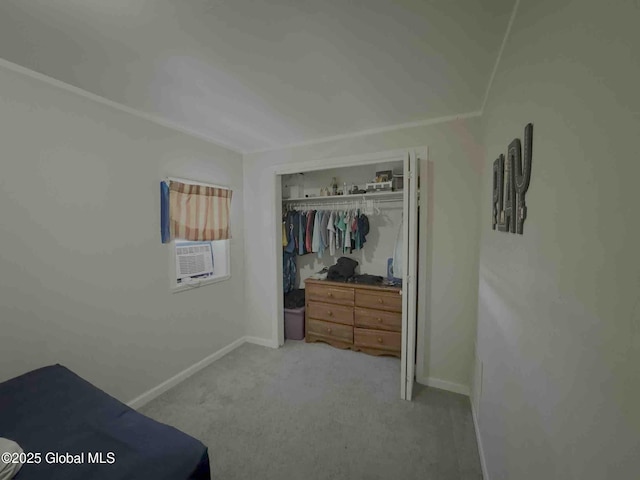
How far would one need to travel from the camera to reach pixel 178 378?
7.50 feet

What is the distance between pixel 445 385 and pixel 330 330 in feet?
4.11

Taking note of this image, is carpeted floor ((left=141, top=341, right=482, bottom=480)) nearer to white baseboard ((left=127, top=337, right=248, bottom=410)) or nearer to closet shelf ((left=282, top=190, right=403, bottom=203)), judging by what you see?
white baseboard ((left=127, top=337, right=248, bottom=410))

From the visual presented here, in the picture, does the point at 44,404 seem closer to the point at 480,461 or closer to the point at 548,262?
A: the point at 548,262

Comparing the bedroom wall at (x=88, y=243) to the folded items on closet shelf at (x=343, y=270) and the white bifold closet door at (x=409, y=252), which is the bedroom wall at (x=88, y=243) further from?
the white bifold closet door at (x=409, y=252)

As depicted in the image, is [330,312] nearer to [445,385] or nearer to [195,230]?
[445,385]

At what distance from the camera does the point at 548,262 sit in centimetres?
71

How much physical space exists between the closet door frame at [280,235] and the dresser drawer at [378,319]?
363 millimetres

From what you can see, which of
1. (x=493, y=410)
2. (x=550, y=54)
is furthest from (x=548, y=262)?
(x=493, y=410)

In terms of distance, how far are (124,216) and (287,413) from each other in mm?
1952

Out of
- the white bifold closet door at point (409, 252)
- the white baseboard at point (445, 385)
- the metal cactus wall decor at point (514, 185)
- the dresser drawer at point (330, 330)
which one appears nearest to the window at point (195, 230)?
the dresser drawer at point (330, 330)

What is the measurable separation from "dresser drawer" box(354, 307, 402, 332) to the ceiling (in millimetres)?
1951

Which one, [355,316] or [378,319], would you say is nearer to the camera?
[378,319]

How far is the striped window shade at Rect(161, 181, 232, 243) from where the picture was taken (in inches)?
85.7

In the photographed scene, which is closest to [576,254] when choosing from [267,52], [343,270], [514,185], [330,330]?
[514,185]
